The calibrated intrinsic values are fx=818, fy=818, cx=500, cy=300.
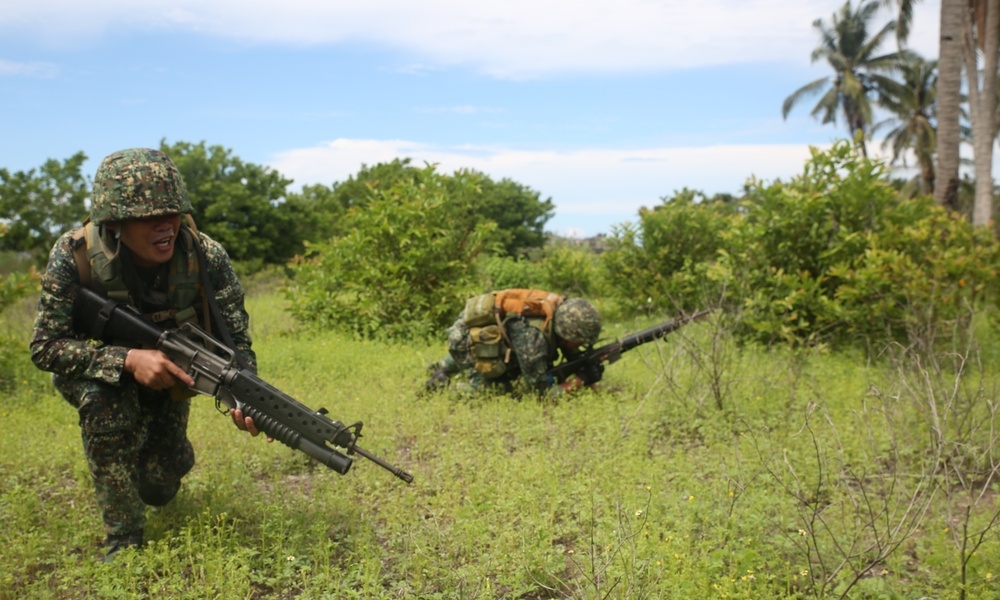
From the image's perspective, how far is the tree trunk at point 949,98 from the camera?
1152cm

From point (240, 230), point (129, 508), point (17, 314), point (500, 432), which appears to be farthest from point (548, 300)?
point (240, 230)

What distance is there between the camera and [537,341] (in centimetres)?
664

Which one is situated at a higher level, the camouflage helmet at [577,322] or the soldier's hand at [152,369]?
the soldier's hand at [152,369]

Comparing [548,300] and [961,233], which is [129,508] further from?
[961,233]

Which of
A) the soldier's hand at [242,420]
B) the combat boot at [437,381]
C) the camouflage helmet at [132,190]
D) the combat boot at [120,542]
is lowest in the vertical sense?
the combat boot at [437,381]

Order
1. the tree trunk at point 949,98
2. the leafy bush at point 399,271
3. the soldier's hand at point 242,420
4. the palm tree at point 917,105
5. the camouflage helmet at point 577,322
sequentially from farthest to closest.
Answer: the palm tree at point 917,105 < the tree trunk at point 949,98 < the leafy bush at point 399,271 < the camouflage helmet at point 577,322 < the soldier's hand at point 242,420

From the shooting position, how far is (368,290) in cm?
1070

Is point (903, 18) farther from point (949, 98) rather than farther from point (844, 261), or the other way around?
point (844, 261)

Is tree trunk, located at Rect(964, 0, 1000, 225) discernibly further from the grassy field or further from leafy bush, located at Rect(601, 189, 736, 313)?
the grassy field

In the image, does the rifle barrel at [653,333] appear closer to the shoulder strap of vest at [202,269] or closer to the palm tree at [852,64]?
the shoulder strap of vest at [202,269]

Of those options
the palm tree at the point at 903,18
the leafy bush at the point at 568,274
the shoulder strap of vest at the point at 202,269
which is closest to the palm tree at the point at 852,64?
the palm tree at the point at 903,18

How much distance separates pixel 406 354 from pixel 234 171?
49.1 ft

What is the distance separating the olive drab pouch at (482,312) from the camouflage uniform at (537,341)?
12cm

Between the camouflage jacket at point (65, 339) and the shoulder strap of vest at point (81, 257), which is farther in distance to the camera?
the shoulder strap of vest at point (81, 257)
